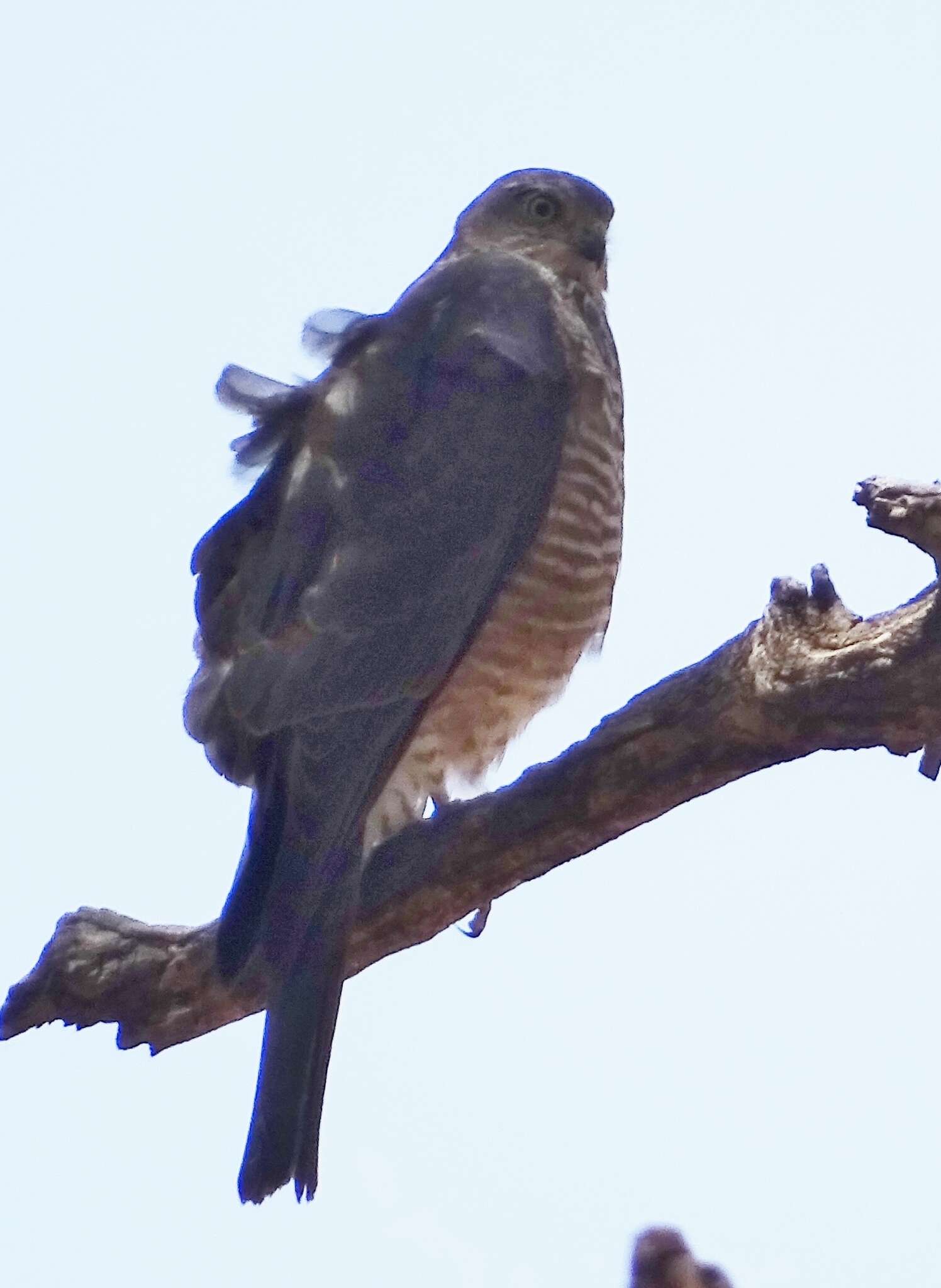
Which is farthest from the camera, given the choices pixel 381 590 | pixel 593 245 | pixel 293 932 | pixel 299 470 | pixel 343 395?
pixel 593 245

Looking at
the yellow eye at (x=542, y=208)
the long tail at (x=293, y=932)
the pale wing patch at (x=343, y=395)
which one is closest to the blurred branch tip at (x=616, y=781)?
the long tail at (x=293, y=932)

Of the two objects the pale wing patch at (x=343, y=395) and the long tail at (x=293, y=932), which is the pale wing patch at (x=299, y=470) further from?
the long tail at (x=293, y=932)

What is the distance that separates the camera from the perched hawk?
13.0 feet

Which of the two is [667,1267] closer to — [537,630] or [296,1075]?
[296,1075]

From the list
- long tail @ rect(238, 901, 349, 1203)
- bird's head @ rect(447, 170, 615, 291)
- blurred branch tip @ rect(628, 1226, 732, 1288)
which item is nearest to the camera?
blurred branch tip @ rect(628, 1226, 732, 1288)

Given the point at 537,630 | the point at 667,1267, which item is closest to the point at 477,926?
the point at 537,630

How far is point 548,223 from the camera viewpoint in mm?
5797

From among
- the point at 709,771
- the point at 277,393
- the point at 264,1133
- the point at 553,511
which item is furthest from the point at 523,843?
the point at 277,393

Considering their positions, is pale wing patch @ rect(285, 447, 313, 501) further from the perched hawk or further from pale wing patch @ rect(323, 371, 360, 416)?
pale wing patch @ rect(323, 371, 360, 416)

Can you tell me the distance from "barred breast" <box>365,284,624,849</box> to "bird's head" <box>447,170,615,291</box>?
828mm

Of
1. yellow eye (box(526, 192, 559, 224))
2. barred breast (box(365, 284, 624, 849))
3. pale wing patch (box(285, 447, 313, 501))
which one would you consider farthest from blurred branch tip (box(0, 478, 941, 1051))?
yellow eye (box(526, 192, 559, 224))

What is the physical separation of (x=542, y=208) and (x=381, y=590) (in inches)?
73.0

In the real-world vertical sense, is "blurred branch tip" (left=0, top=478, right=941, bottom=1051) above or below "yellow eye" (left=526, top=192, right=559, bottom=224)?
below

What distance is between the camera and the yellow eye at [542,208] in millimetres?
5801
